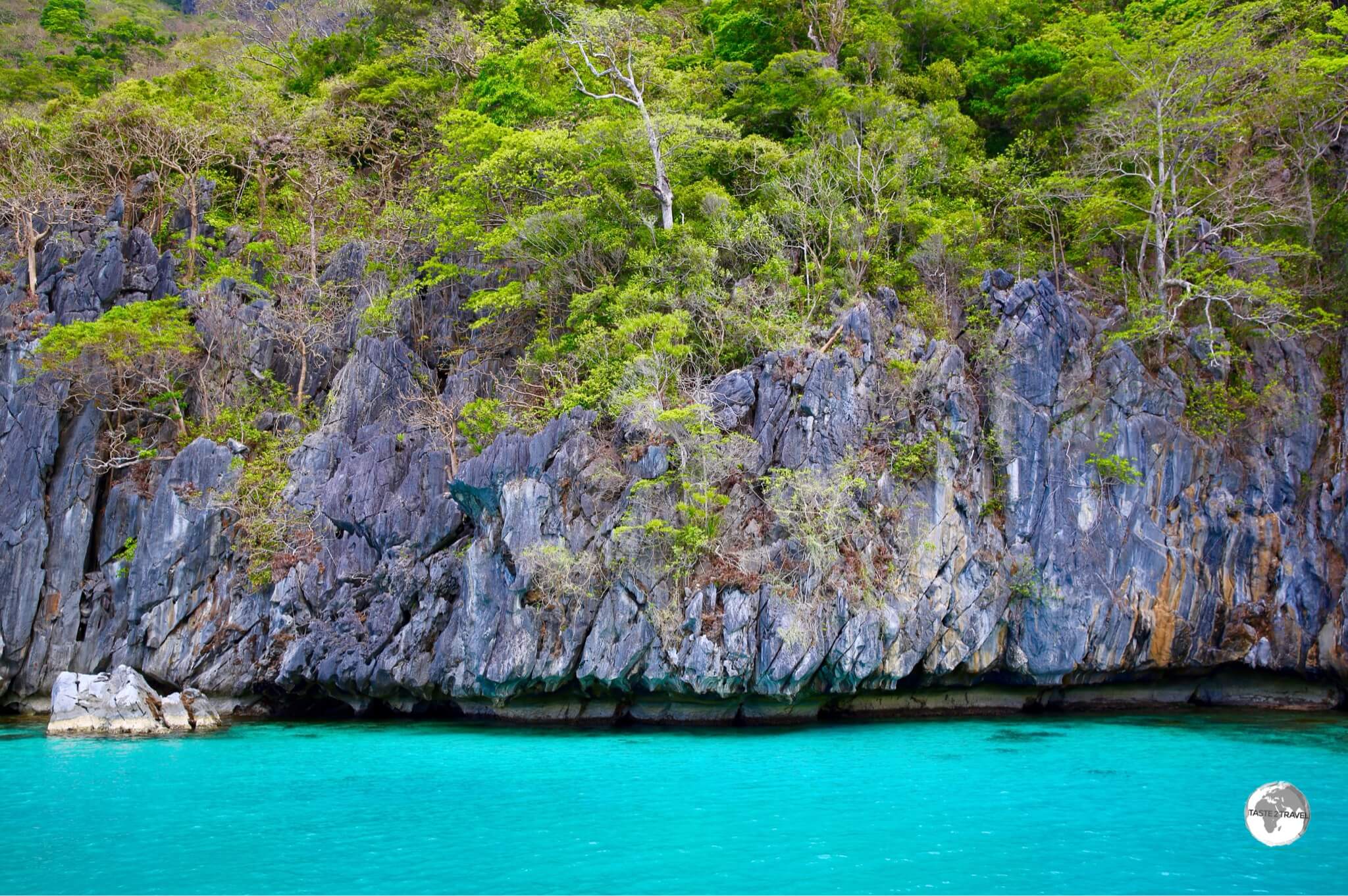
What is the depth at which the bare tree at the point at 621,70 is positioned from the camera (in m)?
22.3

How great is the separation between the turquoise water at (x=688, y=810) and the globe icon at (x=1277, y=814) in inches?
6.9

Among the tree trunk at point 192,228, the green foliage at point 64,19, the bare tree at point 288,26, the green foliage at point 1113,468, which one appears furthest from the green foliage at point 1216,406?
the green foliage at point 64,19

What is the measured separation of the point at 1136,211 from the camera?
21.4 meters

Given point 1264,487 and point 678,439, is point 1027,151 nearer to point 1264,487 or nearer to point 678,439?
point 1264,487

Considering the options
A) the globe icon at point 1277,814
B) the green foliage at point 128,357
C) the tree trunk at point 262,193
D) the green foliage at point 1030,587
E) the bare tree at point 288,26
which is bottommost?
the globe icon at point 1277,814

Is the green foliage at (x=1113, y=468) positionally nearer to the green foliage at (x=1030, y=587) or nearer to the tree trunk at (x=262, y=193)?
the green foliage at (x=1030, y=587)

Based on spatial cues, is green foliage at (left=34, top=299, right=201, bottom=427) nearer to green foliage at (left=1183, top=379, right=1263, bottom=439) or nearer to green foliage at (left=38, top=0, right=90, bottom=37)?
green foliage at (left=1183, top=379, right=1263, bottom=439)

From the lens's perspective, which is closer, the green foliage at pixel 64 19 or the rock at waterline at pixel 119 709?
the rock at waterline at pixel 119 709

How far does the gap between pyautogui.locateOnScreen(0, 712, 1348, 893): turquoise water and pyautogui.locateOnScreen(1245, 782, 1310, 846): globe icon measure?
0.17 m

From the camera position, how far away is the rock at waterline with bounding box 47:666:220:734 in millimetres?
18250

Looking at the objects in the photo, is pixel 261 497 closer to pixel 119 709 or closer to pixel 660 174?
pixel 119 709

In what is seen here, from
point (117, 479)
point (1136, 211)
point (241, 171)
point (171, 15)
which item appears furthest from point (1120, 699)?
point (171, 15)

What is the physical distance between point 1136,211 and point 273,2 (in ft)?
140

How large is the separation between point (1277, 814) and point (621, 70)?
23603 mm
